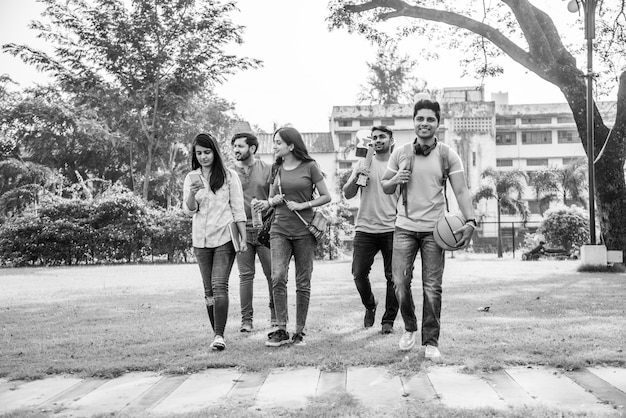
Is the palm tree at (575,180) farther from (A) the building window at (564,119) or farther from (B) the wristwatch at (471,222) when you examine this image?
(B) the wristwatch at (471,222)

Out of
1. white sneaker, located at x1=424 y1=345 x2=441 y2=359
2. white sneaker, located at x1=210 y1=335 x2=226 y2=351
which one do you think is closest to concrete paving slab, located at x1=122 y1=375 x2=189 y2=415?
white sneaker, located at x1=210 y1=335 x2=226 y2=351

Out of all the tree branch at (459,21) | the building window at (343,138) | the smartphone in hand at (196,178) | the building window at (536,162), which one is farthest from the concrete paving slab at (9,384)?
the building window at (536,162)

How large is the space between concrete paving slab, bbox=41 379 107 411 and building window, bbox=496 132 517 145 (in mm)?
55635

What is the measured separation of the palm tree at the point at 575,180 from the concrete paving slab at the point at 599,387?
37736 millimetres

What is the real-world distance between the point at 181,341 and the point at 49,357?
115 centimetres

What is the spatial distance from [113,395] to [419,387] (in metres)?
1.91

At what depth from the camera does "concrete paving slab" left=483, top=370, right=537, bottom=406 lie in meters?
3.87

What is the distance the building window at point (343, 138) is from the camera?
57.1 metres

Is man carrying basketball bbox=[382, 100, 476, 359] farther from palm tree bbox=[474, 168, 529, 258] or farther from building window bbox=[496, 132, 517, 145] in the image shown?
building window bbox=[496, 132, 517, 145]

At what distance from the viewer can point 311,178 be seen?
20.4 feet

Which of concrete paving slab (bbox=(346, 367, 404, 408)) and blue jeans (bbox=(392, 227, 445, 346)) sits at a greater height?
blue jeans (bbox=(392, 227, 445, 346))

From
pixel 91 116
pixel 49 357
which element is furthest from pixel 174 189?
pixel 49 357

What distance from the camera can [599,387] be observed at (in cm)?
418

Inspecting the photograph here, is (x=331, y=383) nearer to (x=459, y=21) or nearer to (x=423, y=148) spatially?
(x=423, y=148)
